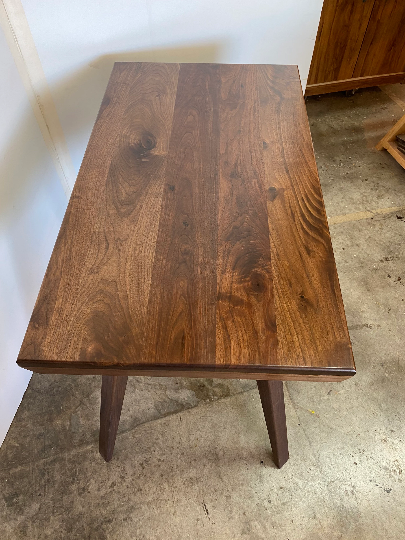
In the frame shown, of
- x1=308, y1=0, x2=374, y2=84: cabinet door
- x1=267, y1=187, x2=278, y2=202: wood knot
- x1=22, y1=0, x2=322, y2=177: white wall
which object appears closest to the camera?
x1=267, y1=187, x2=278, y2=202: wood knot

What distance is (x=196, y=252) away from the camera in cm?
81

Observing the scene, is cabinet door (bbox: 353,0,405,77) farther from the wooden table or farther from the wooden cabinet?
the wooden table

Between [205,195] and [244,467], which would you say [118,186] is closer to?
[205,195]

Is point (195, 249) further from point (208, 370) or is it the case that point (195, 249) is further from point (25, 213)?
point (25, 213)

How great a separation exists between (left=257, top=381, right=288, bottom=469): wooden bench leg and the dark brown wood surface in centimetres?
29

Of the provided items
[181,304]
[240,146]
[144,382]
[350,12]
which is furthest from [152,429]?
[350,12]

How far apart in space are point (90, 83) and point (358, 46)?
134 centimetres

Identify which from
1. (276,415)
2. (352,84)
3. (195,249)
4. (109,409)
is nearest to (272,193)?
(195,249)

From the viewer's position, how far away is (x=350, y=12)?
1.86 m

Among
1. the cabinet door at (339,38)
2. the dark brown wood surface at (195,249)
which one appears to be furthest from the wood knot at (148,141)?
the cabinet door at (339,38)

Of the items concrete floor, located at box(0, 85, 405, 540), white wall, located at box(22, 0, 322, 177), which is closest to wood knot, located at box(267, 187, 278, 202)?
concrete floor, located at box(0, 85, 405, 540)

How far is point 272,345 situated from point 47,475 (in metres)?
0.80

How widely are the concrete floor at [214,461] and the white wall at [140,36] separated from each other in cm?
90

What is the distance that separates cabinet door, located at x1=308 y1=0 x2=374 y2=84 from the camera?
1.85m
